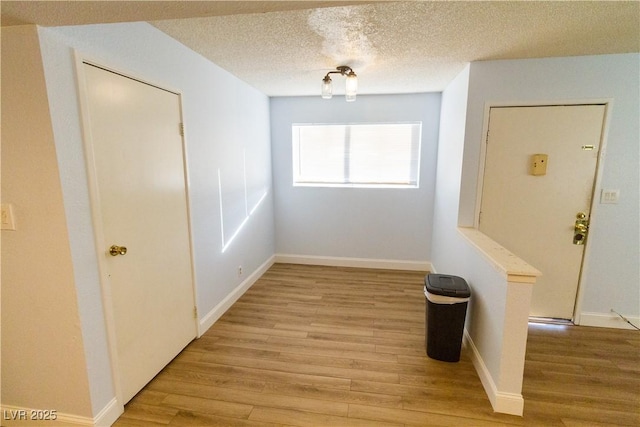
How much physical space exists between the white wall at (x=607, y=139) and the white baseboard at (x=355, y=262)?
5.11ft

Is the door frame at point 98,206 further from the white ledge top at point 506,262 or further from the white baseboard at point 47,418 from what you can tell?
the white ledge top at point 506,262

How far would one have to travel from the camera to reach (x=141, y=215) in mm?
1869

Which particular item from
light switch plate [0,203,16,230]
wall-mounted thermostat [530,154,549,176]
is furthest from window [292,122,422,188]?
light switch plate [0,203,16,230]

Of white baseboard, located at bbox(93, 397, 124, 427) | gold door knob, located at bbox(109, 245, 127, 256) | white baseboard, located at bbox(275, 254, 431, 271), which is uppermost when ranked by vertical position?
gold door knob, located at bbox(109, 245, 127, 256)

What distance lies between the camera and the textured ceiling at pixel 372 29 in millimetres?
1184

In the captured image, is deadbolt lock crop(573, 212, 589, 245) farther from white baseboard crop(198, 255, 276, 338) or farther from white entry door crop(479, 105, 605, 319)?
white baseboard crop(198, 255, 276, 338)

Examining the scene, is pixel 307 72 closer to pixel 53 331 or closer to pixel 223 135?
pixel 223 135

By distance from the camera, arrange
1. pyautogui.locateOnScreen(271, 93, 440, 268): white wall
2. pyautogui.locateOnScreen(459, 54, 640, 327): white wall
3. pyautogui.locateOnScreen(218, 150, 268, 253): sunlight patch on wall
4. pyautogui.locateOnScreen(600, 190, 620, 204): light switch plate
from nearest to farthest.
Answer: pyautogui.locateOnScreen(459, 54, 640, 327): white wall → pyautogui.locateOnScreen(600, 190, 620, 204): light switch plate → pyautogui.locateOnScreen(218, 150, 268, 253): sunlight patch on wall → pyautogui.locateOnScreen(271, 93, 440, 268): white wall

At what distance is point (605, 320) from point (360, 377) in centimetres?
249

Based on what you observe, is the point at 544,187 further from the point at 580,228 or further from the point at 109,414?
the point at 109,414

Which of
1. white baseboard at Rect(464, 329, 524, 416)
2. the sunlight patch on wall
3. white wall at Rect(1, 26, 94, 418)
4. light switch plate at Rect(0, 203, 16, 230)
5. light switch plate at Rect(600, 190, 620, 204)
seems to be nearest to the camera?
white wall at Rect(1, 26, 94, 418)

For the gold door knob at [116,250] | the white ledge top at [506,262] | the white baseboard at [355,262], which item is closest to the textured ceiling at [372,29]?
the gold door knob at [116,250]

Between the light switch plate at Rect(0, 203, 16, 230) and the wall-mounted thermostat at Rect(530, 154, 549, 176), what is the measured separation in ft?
12.1

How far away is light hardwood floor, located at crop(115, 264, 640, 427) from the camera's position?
1749mm
